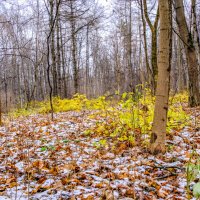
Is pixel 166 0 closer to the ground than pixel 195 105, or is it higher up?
higher up

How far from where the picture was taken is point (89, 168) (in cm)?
312

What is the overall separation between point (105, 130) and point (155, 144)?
1.43m

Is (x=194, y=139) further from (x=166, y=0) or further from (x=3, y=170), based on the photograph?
(x=3, y=170)

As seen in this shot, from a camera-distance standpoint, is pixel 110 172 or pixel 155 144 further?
pixel 155 144

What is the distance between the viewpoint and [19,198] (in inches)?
89.7

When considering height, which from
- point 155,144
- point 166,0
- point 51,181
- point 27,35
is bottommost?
point 51,181

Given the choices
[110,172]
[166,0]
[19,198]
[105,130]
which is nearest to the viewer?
[19,198]

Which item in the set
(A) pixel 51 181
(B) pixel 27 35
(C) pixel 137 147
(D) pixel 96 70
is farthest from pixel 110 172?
(D) pixel 96 70

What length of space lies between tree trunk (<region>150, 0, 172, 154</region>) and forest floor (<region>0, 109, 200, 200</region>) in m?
0.27

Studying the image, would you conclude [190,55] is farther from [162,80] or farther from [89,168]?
[89,168]

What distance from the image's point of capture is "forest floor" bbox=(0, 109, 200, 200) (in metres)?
2.46

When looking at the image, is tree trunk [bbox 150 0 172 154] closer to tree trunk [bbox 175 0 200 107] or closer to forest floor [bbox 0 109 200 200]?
forest floor [bbox 0 109 200 200]

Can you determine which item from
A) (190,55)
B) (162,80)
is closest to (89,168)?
(162,80)

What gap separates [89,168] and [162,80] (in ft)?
5.56
